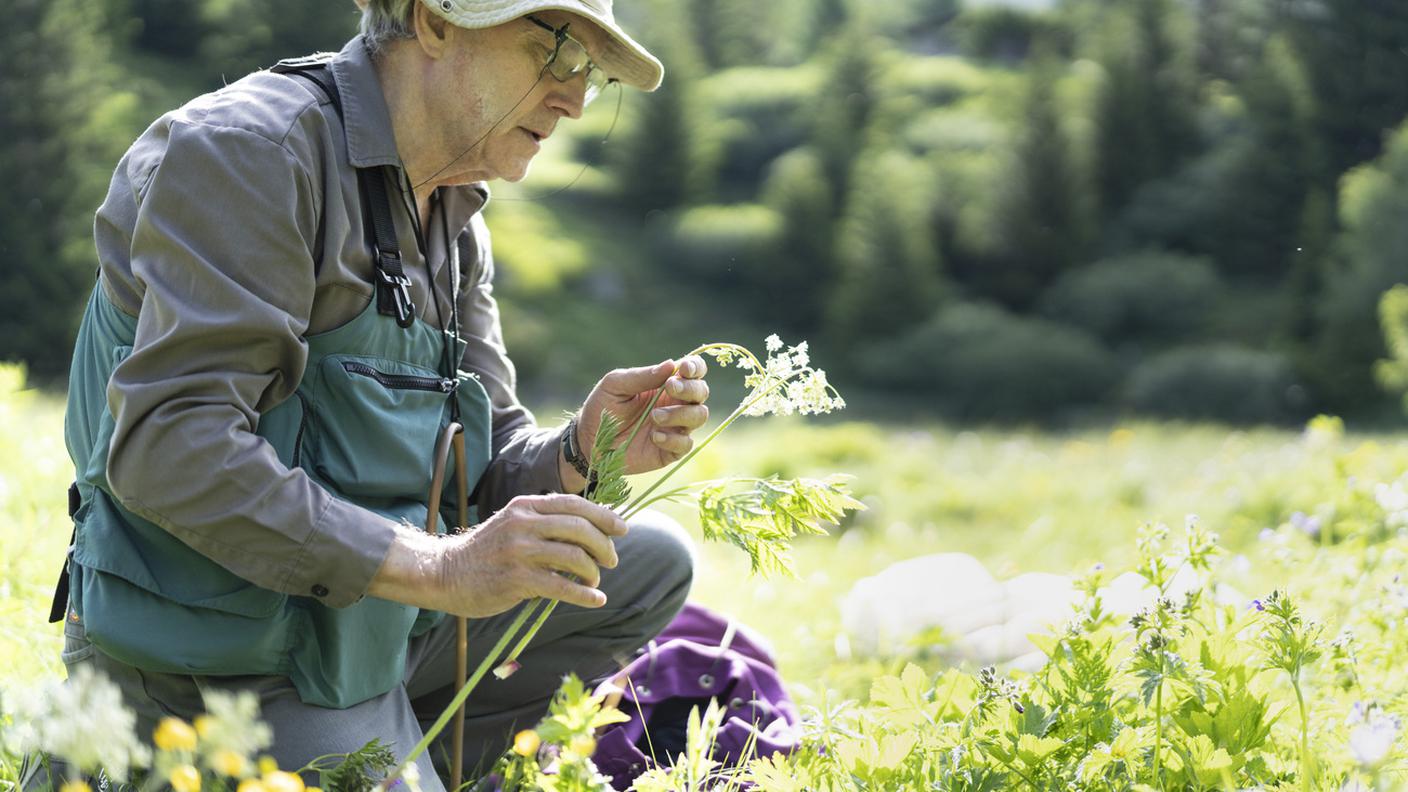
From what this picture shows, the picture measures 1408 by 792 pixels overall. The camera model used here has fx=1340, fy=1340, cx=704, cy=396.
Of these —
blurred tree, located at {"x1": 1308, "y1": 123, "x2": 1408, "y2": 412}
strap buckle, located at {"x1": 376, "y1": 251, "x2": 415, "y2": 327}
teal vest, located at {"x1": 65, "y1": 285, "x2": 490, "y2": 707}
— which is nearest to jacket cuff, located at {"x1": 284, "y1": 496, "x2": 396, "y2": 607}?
teal vest, located at {"x1": 65, "y1": 285, "x2": 490, "y2": 707}

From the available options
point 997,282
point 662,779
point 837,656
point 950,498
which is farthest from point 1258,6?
point 662,779

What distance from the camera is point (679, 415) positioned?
2.38 meters

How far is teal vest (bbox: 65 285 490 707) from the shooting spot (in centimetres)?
210

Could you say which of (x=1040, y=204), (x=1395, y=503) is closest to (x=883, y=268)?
(x=1040, y=204)

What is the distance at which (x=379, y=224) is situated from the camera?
2309mm

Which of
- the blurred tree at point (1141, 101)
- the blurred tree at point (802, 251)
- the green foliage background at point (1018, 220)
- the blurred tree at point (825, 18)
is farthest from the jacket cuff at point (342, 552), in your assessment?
the blurred tree at point (825, 18)

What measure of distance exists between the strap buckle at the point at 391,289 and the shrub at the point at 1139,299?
26.0 meters

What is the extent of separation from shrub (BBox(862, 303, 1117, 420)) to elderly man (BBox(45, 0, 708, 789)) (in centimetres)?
2295

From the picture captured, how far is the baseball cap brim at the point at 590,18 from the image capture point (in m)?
2.18

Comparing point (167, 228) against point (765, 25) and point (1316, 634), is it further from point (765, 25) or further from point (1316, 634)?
point (765, 25)

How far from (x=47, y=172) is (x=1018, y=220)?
18.7 m

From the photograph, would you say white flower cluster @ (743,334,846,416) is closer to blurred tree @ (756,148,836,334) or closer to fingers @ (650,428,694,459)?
fingers @ (650,428,694,459)

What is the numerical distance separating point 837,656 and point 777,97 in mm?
34298

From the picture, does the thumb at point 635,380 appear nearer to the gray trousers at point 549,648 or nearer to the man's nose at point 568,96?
the man's nose at point 568,96
